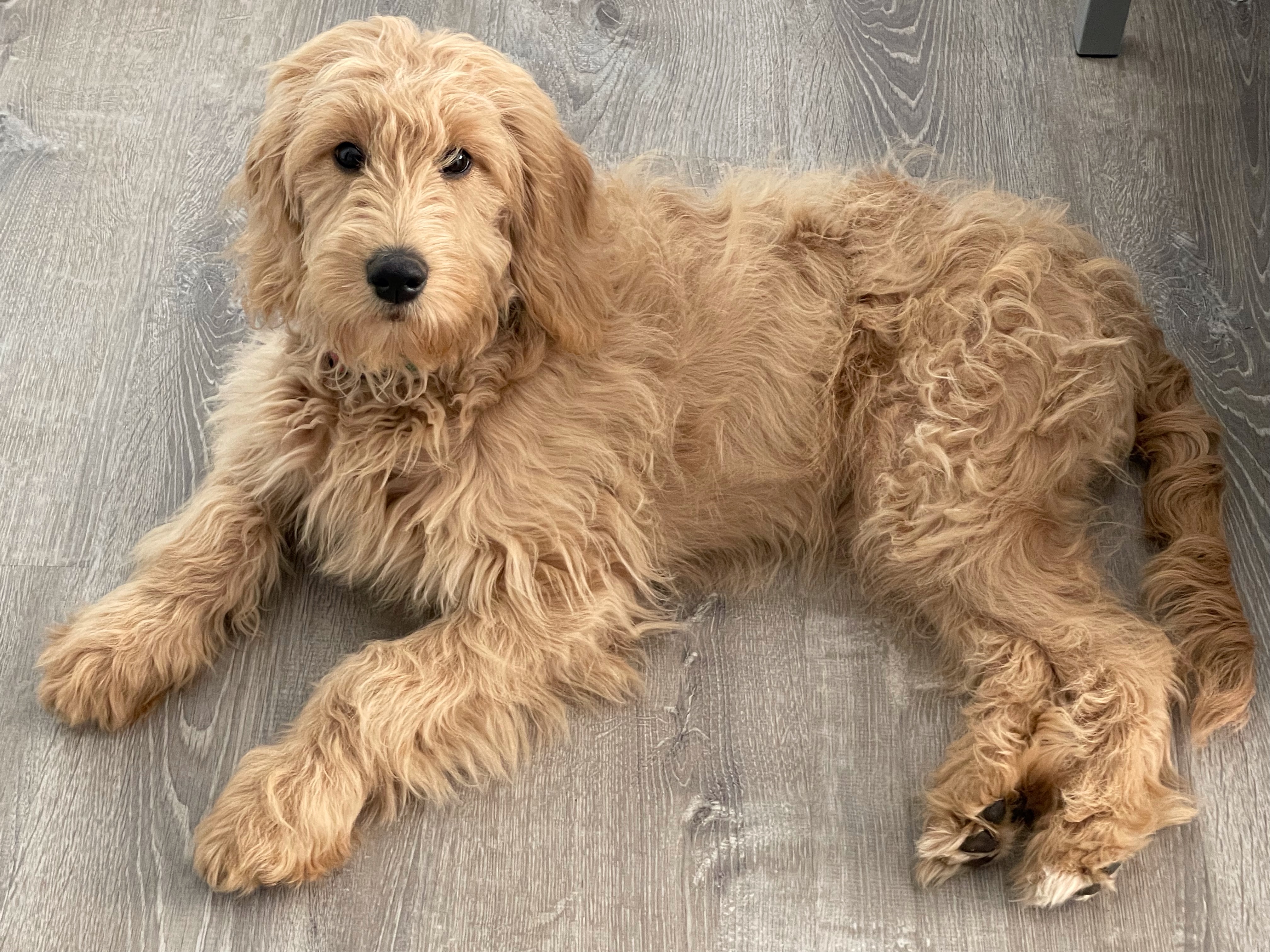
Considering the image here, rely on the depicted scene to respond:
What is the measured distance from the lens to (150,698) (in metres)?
2.32

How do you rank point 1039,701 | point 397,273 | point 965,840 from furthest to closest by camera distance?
point 1039,701
point 965,840
point 397,273

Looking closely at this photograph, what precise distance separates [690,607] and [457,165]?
950mm

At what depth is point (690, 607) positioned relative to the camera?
8.33 feet

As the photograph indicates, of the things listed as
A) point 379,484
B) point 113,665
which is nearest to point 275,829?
point 113,665

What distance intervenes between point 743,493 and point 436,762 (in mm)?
739

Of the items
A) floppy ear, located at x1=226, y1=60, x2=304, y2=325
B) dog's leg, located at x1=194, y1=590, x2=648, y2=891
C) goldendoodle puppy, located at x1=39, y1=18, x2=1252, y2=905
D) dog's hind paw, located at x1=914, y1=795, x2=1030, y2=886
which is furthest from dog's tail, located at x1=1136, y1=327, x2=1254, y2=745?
floppy ear, located at x1=226, y1=60, x2=304, y2=325

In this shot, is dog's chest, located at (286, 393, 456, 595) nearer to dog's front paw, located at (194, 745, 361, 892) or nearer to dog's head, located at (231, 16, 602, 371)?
dog's head, located at (231, 16, 602, 371)

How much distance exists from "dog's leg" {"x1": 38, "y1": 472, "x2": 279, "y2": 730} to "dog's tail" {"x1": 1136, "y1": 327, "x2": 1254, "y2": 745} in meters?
1.64

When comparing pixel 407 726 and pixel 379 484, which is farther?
pixel 379 484

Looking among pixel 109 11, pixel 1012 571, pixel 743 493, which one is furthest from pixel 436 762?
pixel 109 11

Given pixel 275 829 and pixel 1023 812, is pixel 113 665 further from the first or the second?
pixel 1023 812

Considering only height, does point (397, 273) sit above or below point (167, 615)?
above

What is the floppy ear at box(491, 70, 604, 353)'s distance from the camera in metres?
2.11

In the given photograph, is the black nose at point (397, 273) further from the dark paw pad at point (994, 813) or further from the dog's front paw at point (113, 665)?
the dark paw pad at point (994, 813)
